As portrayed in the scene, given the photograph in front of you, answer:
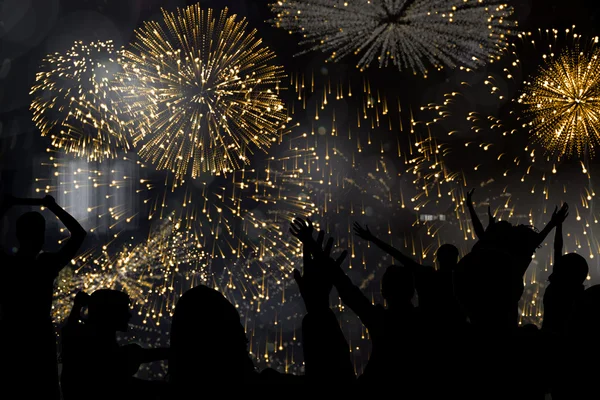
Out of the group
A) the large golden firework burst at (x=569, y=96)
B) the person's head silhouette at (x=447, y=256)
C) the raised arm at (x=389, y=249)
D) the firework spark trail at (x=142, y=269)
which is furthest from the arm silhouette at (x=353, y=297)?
the firework spark trail at (x=142, y=269)

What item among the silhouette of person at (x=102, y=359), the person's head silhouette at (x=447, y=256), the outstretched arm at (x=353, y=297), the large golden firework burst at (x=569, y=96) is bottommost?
the silhouette of person at (x=102, y=359)

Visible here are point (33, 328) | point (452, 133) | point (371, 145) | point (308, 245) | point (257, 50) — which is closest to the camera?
point (308, 245)

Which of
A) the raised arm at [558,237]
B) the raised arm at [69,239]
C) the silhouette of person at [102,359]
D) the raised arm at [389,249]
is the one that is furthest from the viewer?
the raised arm at [558,237]

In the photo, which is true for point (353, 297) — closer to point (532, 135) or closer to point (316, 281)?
point (316, 281)

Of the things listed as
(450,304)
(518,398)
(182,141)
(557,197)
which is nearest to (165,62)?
(182,141)

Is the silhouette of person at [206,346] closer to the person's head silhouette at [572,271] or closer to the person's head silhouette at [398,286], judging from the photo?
the person's head silhouette at [398,286]

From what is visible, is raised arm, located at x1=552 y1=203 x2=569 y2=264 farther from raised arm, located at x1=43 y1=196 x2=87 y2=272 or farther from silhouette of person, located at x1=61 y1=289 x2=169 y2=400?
raised arm, located at x1=43 y1=196 x2=87 y2=272

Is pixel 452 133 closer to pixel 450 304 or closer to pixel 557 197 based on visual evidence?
pixel 557 197
